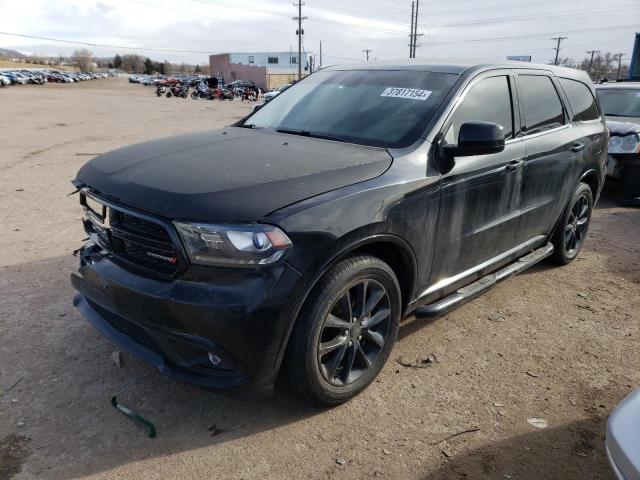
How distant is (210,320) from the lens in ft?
7.53

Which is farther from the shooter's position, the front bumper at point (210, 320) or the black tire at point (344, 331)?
the black tire at point (344, 331)

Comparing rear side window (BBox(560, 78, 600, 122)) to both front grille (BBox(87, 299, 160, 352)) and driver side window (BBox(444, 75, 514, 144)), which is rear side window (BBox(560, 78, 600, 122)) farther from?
front grille (BBox(87, 299, 160, 352))

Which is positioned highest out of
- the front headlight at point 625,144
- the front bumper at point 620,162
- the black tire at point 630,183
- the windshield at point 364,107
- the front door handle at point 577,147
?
the windshield at point 364,107

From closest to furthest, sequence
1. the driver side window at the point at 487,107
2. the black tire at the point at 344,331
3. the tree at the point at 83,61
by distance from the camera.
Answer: the black tire at the point at 344,331 < the driver side window at the point at 487,107 < the tree at the point at 83,61

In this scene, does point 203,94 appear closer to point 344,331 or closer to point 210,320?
point 344,331

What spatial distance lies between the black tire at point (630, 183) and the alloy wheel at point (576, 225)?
3.11m

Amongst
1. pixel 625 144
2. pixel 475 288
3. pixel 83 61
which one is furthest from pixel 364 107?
pixel 83 61

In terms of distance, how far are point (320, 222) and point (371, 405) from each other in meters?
1.18

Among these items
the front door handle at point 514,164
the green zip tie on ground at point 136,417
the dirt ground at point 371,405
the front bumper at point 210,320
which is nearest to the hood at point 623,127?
the dirt ground at point 371,405

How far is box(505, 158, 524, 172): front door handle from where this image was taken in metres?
3.65

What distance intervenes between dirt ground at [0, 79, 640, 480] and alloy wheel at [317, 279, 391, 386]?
23 cm

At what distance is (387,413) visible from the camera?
9.42 ft

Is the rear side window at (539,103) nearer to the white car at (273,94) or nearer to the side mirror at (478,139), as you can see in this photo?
the side mirror at (478,139)

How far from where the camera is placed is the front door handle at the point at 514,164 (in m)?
3.65
